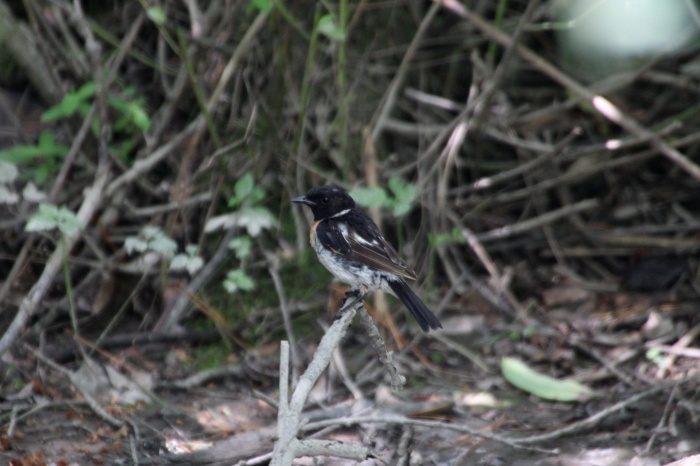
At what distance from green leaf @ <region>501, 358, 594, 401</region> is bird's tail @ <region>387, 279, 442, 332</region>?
38.1 inches

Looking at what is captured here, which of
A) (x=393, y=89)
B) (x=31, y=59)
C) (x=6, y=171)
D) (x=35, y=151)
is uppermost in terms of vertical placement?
(x=393, y=89)

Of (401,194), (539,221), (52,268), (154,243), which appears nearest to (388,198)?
(401,194)

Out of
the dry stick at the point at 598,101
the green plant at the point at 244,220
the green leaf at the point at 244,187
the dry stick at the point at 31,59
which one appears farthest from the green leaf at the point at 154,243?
the dry stick at the point at 598,101

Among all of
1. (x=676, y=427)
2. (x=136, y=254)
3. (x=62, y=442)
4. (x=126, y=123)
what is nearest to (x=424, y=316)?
(x=676, y=427)

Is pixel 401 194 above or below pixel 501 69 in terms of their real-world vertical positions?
below

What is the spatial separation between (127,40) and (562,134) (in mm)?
3405

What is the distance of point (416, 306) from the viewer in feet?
13.1

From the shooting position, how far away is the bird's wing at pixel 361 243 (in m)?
4.11

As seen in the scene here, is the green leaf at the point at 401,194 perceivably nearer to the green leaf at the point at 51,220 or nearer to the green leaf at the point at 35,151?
the green leaf at the point at 51,220

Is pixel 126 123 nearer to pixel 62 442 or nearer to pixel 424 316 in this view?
pixel 62 442

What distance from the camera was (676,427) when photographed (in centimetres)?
420

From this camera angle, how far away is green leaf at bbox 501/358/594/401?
4.57 m

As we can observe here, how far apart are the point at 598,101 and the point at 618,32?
0.73 meters

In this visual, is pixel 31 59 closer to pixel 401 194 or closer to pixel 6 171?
pixel 6 171
